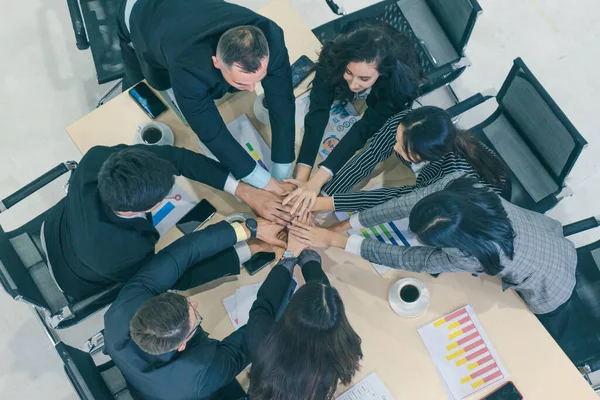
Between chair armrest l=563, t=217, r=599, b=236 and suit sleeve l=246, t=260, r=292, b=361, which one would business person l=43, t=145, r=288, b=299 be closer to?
suit sleeve l=246, t=260, r=292, b=361

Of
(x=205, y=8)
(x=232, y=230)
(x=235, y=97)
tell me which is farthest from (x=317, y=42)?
(x=232, y=230)

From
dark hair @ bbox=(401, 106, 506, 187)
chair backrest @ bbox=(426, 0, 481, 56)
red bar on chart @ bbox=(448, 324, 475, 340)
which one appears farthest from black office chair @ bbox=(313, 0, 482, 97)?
red bar on chart @ bbox=(448, 324, 475, 340)

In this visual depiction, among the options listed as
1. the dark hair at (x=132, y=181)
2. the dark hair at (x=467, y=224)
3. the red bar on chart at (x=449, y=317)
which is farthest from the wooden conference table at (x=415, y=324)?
the dark hair at (x=132, y=181)

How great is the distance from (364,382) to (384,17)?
1.72 m

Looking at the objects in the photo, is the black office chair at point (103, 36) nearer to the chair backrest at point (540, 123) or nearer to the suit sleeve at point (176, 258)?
the suit sleeve at point (176, 258)

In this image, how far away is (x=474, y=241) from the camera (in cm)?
181

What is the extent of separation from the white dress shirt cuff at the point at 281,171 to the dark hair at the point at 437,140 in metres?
0.48

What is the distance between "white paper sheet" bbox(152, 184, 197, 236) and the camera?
2143 millimetres

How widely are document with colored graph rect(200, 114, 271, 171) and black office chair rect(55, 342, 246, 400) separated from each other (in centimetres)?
88

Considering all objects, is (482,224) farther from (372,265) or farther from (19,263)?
(19,263)

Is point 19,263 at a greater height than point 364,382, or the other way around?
point 19,263

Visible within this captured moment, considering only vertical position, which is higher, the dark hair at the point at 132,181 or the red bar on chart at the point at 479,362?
the dark hair at the point at 132,181

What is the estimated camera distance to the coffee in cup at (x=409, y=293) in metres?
2.01

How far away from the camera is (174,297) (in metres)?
1.77
